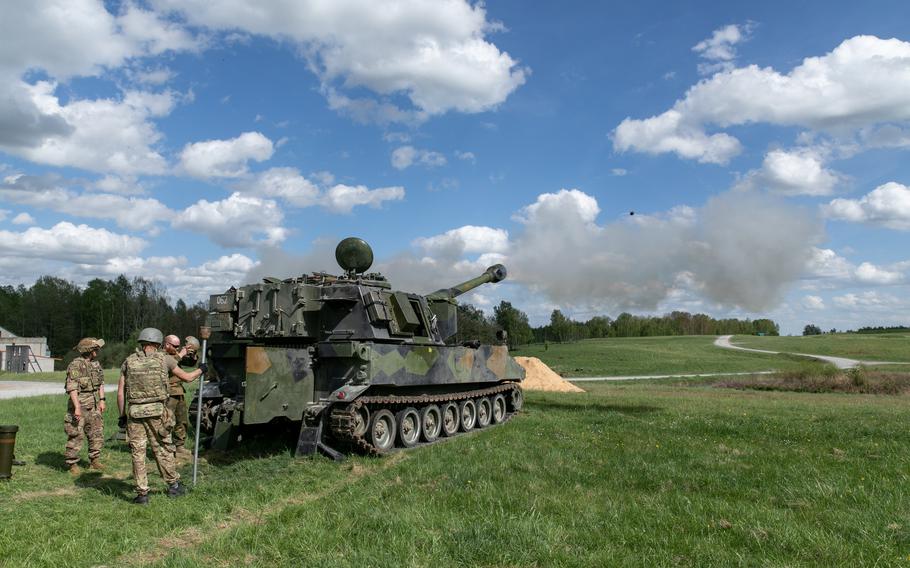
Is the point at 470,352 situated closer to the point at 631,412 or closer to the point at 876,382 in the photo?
the point at 631,412

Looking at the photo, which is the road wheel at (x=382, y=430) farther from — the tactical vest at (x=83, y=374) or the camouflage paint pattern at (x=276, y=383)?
the tactical vest at (x=83, y=374)

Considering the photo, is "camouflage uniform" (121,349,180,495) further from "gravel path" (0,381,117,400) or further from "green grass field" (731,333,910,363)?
"green grass field" (731,333,910,363)

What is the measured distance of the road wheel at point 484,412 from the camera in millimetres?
14375

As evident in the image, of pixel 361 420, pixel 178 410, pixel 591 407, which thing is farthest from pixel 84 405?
pixel 591 407

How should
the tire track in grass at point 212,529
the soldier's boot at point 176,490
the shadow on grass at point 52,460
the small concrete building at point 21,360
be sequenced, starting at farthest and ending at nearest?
the small concrete building at point 21,360, the shadow on grass at point 52,460, the soldier's boot at point 176,490, the tire track in grass at point 212,529

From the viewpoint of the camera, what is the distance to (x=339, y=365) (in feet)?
36.0

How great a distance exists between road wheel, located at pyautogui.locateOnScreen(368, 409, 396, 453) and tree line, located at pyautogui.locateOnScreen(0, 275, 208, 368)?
7041 centimetres

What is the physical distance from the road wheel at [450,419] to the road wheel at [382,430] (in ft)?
5.42

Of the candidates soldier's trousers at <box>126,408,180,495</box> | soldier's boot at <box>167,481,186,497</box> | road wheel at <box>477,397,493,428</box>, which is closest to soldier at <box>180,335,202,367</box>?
soldier's trousers at <box>126,408,180,495</box>

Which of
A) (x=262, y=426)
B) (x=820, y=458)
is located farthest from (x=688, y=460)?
(x=262, y=426)

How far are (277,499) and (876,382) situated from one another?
29.4m

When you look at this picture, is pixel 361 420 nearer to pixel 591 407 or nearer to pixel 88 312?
pixel 591 407

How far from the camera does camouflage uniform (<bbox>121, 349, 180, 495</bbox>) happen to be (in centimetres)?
764

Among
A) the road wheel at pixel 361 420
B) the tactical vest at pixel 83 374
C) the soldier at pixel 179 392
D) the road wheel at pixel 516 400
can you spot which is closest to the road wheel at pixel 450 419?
the road wheel at pixel 361 420
